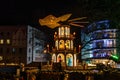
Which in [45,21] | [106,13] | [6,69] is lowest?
[6,69]

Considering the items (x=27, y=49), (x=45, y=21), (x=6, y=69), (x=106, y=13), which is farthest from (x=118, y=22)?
(x=27, y=49)

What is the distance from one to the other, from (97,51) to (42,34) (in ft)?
60.6

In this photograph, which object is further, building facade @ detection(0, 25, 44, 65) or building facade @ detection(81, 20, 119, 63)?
building facade @ detection(81, 20, 119, 63)

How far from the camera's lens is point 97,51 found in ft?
347

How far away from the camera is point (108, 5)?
44.0 ft

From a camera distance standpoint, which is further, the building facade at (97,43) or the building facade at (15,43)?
the building facade at (97,43)

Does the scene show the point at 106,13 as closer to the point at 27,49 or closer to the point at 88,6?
the point at 88,6

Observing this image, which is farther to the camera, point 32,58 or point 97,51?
point 97,51

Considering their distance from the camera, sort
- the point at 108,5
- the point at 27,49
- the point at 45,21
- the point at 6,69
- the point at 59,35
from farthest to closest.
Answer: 1. the point at 27,49
2. the point at 59,35
3. the point at 45,21
4. the point at 6,69
5. the point at 108,5

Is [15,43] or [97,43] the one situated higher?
[97,43]

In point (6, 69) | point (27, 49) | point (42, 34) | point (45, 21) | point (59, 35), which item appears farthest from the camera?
point (42, 34)

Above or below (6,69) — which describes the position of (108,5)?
above

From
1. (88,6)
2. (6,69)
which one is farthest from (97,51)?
(88,6)

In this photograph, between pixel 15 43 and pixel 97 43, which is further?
pixel 97 43
